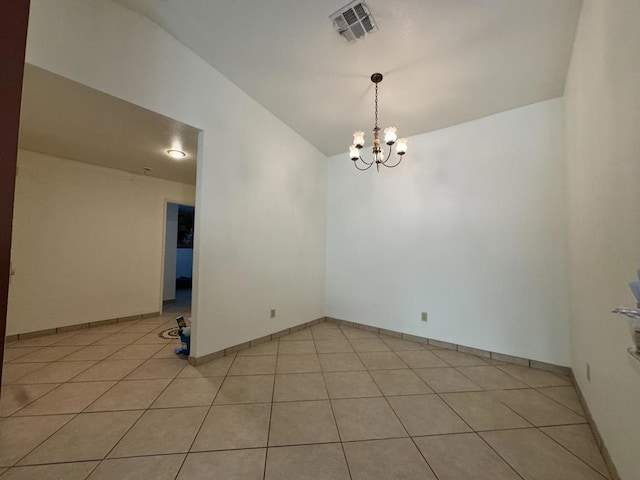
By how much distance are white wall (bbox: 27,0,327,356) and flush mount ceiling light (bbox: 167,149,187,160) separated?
89 cm

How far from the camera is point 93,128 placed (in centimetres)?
259

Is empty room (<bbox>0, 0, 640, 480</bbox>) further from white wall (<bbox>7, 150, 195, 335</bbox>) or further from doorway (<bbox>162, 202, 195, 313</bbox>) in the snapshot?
doorway (<bbox>162, 202, 195, 313</bbox>)

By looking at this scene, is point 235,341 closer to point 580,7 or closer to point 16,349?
point 16,349

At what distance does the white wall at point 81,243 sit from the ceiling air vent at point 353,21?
12.8 feet

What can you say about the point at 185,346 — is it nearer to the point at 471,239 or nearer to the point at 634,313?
the point at 634,313

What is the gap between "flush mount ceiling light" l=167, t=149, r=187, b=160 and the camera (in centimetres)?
320

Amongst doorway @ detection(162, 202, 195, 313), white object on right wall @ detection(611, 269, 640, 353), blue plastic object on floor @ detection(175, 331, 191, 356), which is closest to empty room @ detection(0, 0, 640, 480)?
white object on right wall @ detection(611, 269, 640, 353)

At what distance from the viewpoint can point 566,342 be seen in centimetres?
A: 247

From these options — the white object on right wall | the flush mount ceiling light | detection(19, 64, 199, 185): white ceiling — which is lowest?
the white object on right wall

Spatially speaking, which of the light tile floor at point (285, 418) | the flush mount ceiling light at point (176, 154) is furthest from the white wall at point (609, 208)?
the flush mount ceiling light at point (176, 154)

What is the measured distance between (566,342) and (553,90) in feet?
8.25

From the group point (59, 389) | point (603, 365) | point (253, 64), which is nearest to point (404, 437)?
point (603, 365)

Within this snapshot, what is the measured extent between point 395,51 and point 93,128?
3077 millimetres

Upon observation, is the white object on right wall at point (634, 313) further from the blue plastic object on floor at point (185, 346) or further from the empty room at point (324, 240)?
the blue plastic object on floor at point (185, 346)
